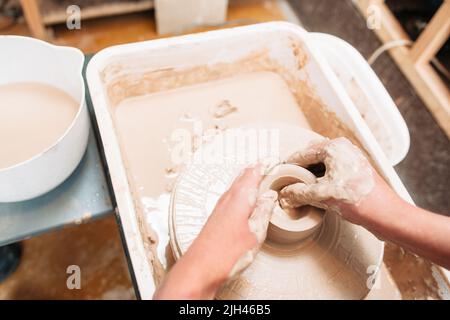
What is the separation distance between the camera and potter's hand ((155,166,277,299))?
763mm

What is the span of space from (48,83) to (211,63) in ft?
1.60

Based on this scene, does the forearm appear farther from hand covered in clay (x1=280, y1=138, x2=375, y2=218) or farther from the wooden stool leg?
the wooden stool leg

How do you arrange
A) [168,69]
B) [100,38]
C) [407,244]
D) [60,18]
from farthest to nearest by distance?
[100,38] < [60,18] < [168,69] < [407,244]

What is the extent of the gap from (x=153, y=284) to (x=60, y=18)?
5.62 ft

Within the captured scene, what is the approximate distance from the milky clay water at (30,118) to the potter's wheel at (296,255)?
349mm

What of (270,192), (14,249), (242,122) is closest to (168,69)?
(242,122)

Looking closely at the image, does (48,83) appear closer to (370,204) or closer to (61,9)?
(370,204)

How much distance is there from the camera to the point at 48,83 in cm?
112

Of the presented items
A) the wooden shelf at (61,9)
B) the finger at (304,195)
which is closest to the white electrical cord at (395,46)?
the finger at (304,195)

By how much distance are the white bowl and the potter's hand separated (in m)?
0.37

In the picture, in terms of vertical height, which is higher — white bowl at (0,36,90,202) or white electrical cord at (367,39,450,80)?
white electrical cord at (367,39,450,80)

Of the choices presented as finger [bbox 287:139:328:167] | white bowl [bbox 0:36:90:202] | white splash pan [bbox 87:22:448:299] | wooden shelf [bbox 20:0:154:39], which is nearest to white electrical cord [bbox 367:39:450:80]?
white splash pan [bbox 87:22:448:299]

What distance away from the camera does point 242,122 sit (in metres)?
1.36
